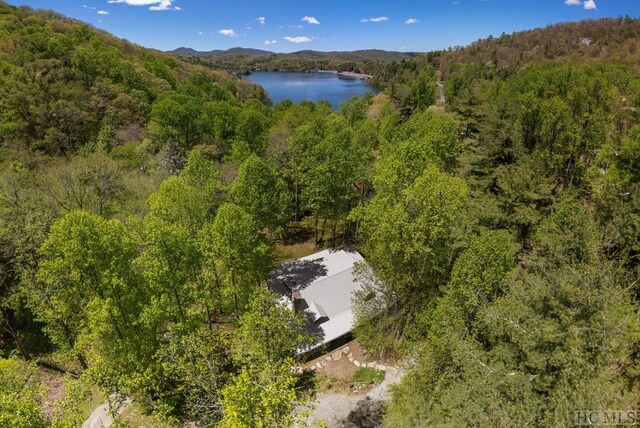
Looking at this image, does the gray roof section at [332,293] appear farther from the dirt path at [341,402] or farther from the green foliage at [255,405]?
the green foliage at [255,405]

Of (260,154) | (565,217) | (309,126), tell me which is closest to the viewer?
(565,217)

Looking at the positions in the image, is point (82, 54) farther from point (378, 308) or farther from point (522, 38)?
point (522, 38)

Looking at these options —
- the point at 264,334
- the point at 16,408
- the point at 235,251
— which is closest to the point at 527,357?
the point at 264,334

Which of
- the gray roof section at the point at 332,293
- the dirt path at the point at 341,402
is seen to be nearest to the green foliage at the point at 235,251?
the gray roof section at the point at 332,293

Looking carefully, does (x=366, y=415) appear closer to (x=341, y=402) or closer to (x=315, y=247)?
(x=341, y=402)

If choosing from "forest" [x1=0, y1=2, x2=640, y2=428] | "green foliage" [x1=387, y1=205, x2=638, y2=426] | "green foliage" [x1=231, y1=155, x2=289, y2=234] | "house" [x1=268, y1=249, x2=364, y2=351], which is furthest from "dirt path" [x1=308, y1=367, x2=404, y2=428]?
"green foliage" [x1=231, y1=155, x2=289, y2=234]

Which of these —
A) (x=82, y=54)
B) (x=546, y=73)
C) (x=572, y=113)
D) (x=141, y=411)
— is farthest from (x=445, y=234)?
(x=82, y=54)
